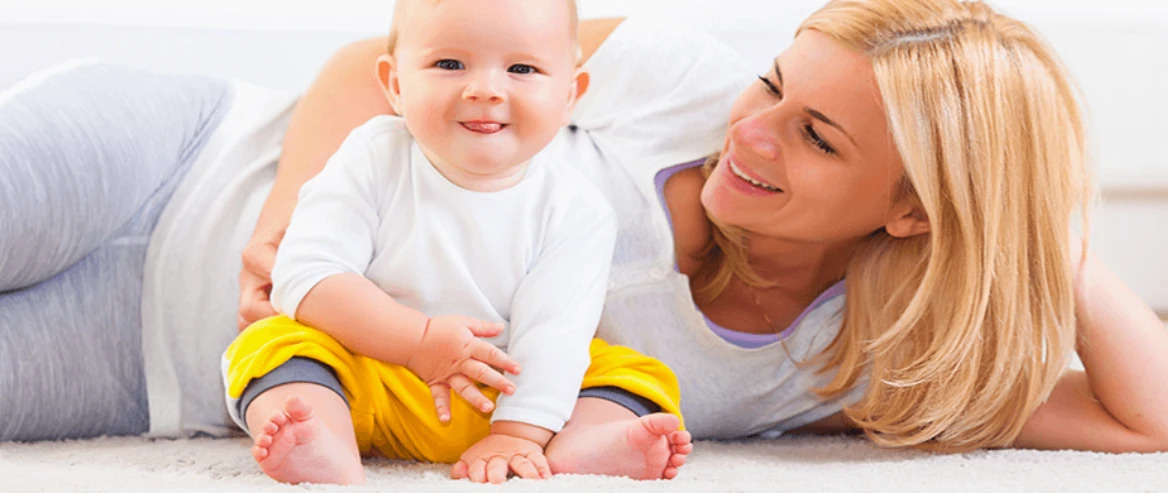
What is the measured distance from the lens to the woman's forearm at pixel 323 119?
3.78ft

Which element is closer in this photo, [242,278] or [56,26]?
[242,278]

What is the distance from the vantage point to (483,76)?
91 centimetres

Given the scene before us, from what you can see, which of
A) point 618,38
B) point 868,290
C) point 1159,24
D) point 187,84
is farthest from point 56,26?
point 1159,24

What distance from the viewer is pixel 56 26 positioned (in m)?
1.50

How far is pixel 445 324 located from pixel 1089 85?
1.08m

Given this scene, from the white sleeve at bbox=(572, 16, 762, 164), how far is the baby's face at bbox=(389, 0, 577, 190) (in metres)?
0.27

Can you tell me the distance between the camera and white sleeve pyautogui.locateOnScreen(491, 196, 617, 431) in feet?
3.09

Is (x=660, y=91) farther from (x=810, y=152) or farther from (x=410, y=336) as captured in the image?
(x=410, y=336)

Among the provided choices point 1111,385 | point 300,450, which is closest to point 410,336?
point 300,450

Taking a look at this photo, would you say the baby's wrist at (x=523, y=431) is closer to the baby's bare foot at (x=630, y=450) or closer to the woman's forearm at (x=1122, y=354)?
the baby's bare foot at (x=630, y=450)

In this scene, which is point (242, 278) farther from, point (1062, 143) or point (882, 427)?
point (1062, 143)

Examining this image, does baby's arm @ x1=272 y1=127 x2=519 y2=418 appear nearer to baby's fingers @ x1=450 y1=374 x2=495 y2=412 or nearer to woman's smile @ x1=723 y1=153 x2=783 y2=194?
baby's fingers @ x1=450 y1=374 x2=495 y2=412

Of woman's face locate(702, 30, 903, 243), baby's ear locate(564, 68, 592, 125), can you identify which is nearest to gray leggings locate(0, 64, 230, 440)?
baby's ear locate(564, 68, 592, 125)

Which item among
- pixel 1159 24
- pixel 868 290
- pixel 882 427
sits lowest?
pixel 882 427
